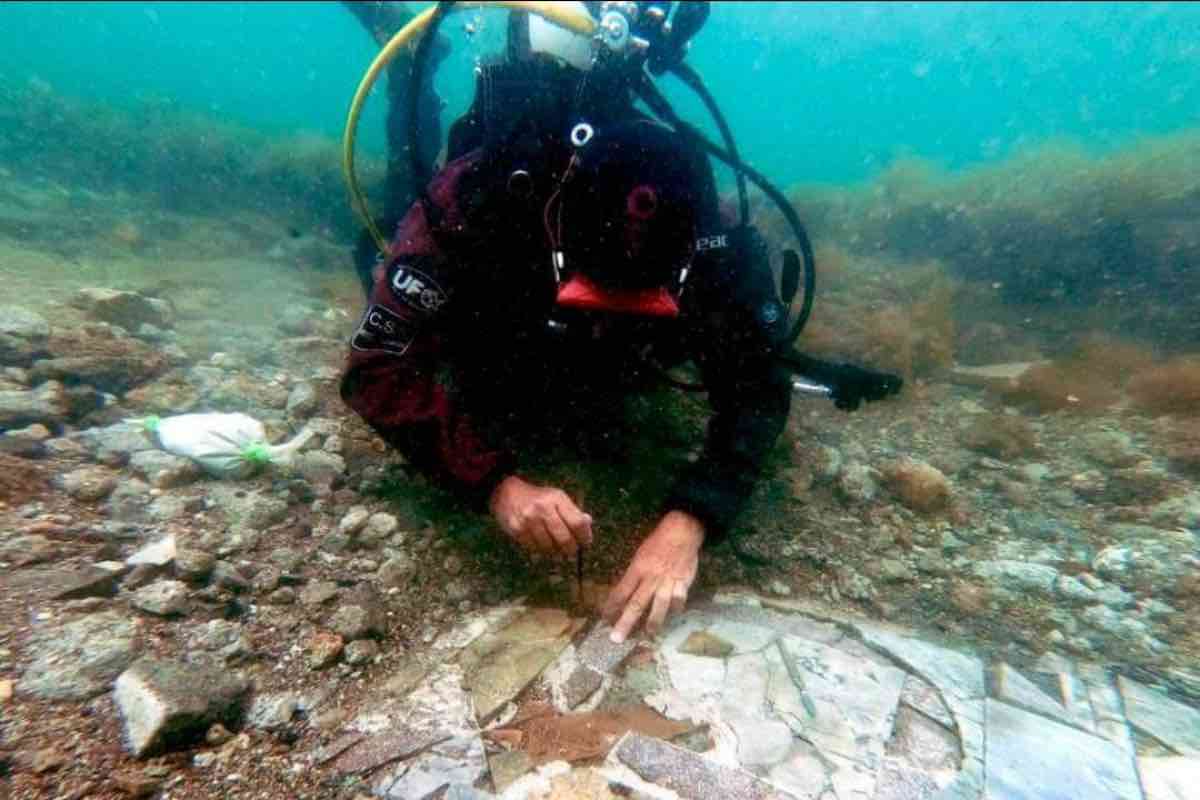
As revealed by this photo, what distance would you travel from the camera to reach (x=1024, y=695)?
1.79m

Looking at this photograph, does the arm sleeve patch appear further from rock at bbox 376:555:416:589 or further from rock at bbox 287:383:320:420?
rock at bbox 287:383:320:420

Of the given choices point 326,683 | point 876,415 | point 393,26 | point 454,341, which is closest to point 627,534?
point 454,341

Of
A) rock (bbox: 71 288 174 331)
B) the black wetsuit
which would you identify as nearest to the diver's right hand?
the black wetsuit

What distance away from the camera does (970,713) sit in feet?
5.51

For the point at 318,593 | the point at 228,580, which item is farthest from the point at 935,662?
the point at 228,580

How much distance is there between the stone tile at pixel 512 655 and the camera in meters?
1.69

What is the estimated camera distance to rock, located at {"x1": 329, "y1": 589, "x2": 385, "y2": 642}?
1842 millimetres

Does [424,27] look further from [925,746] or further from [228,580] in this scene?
[925,746]

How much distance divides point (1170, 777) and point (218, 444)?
10.7 ft

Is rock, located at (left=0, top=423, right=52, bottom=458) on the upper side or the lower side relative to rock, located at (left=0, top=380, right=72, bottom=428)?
lower

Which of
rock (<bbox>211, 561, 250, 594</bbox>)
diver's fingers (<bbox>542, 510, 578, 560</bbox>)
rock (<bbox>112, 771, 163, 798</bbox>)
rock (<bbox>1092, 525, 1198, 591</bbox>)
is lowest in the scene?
rock (<bbox>112, 771, 163, 798</bbox>)

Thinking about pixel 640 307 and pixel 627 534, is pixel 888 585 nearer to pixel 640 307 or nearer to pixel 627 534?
pixel 627 534

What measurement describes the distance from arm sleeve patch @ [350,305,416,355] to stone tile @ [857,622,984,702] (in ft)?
6.34

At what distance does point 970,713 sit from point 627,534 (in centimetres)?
129
